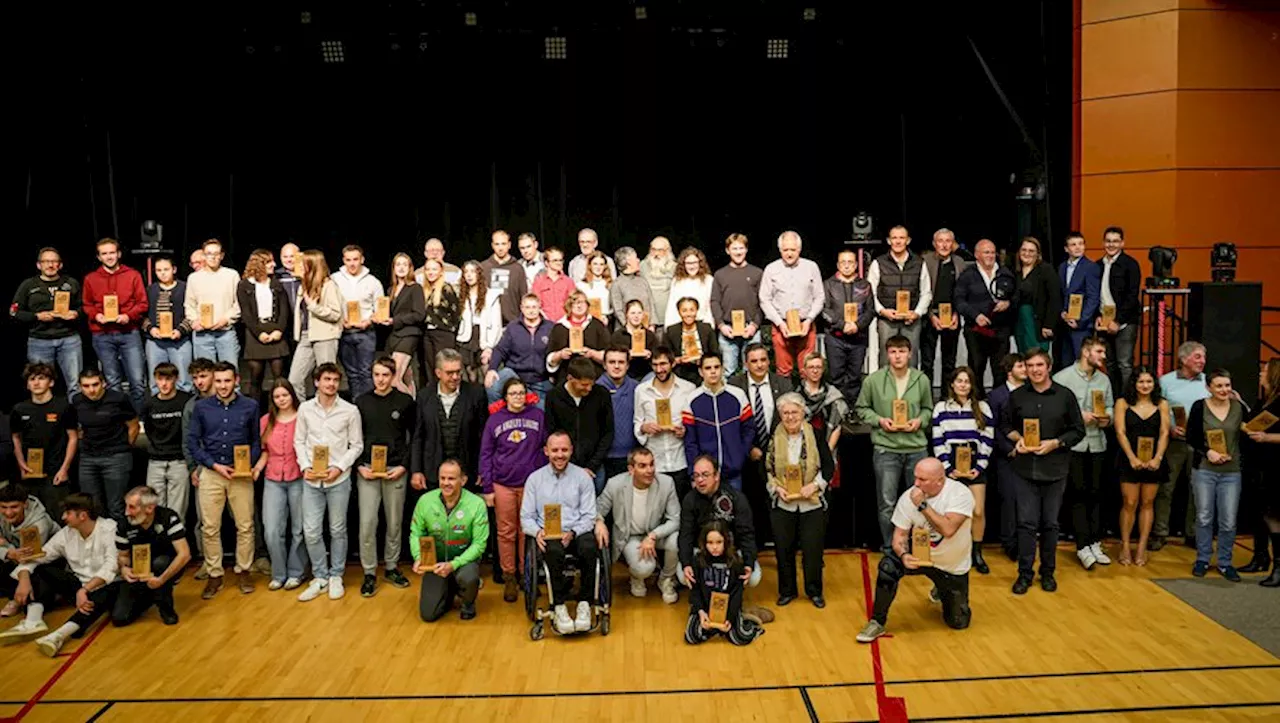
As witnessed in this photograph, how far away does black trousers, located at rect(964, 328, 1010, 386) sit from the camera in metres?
9.23

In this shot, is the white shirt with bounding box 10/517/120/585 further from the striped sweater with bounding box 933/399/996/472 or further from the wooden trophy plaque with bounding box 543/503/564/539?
the striped sweater with bounding box 933/399/996/472

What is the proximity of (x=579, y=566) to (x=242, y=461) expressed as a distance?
245cm

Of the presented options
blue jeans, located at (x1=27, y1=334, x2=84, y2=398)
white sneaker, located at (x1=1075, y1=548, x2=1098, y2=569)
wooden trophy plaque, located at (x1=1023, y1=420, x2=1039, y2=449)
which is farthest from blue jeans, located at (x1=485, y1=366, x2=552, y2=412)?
white sneaker, located at (x1=1075, y1=548, x2=1098, y2=569)

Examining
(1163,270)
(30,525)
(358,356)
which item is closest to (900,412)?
(1163,270)

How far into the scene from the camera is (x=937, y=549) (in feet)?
23.0

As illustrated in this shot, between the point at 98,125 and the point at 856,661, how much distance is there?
29.4 feet

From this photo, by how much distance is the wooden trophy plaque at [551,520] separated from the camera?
7.16 metres

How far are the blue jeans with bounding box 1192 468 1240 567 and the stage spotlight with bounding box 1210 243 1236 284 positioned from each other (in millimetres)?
2019

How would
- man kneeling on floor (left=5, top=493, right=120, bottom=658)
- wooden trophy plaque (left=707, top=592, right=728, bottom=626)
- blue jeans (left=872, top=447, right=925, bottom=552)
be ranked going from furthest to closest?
blue jeans (left=872, top=447, right=925, bottom=552) < man kneeling on floor (left=5, top=493, right=120, bottom=658) < wooden trophy plaque (left=707, top=592, right=728, bottom=626)

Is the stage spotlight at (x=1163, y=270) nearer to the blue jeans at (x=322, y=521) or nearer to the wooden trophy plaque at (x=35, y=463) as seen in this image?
the blue jeans at (x=322, y=521)

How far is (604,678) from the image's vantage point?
642 cm

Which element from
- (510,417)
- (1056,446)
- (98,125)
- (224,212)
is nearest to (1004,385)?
(1056,446)

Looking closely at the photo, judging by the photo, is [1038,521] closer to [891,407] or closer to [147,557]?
[891,407]

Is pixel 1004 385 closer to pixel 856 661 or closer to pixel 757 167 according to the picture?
pixel 856 661
